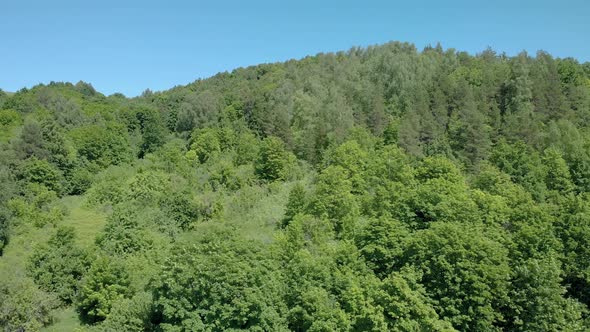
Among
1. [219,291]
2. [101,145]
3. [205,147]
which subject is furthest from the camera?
[101,145]

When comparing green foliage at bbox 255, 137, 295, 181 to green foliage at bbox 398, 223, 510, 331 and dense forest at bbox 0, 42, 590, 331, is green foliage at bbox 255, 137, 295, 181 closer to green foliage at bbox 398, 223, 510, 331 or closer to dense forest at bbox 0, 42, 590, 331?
dense forest at bbox 0, 42, 590, 331

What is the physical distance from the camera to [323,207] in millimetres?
51156

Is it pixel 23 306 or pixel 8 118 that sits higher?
pixel 8 118

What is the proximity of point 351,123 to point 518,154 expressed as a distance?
101 feet

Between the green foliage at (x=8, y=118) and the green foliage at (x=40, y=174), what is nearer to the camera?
the green foliage at (x=40, y=174)

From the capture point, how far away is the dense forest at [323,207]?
3209 cm

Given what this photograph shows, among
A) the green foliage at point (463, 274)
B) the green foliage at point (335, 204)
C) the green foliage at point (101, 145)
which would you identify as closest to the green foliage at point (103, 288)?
the green foliage at point (335, 204)

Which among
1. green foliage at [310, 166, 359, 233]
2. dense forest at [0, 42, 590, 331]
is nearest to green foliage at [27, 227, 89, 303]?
dense forest at [0, 42, 590, 331]

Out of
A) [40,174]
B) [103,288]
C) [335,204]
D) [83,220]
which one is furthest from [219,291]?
[40,174]

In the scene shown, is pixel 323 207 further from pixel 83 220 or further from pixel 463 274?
pixel 83 220

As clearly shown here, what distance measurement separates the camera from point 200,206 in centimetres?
6266

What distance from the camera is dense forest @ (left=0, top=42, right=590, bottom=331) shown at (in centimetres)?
3209

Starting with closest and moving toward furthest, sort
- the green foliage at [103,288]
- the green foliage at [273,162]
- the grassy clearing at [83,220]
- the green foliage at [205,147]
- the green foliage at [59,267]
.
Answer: the green foliage at [103,288] < the green foliage at [59,267] < the grassy clearing at [83,220] < the green foliage at [273,162] < the green foliage at [205,147]

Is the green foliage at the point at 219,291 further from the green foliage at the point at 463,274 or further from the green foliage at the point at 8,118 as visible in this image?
the green foliage at the point at 8,118
